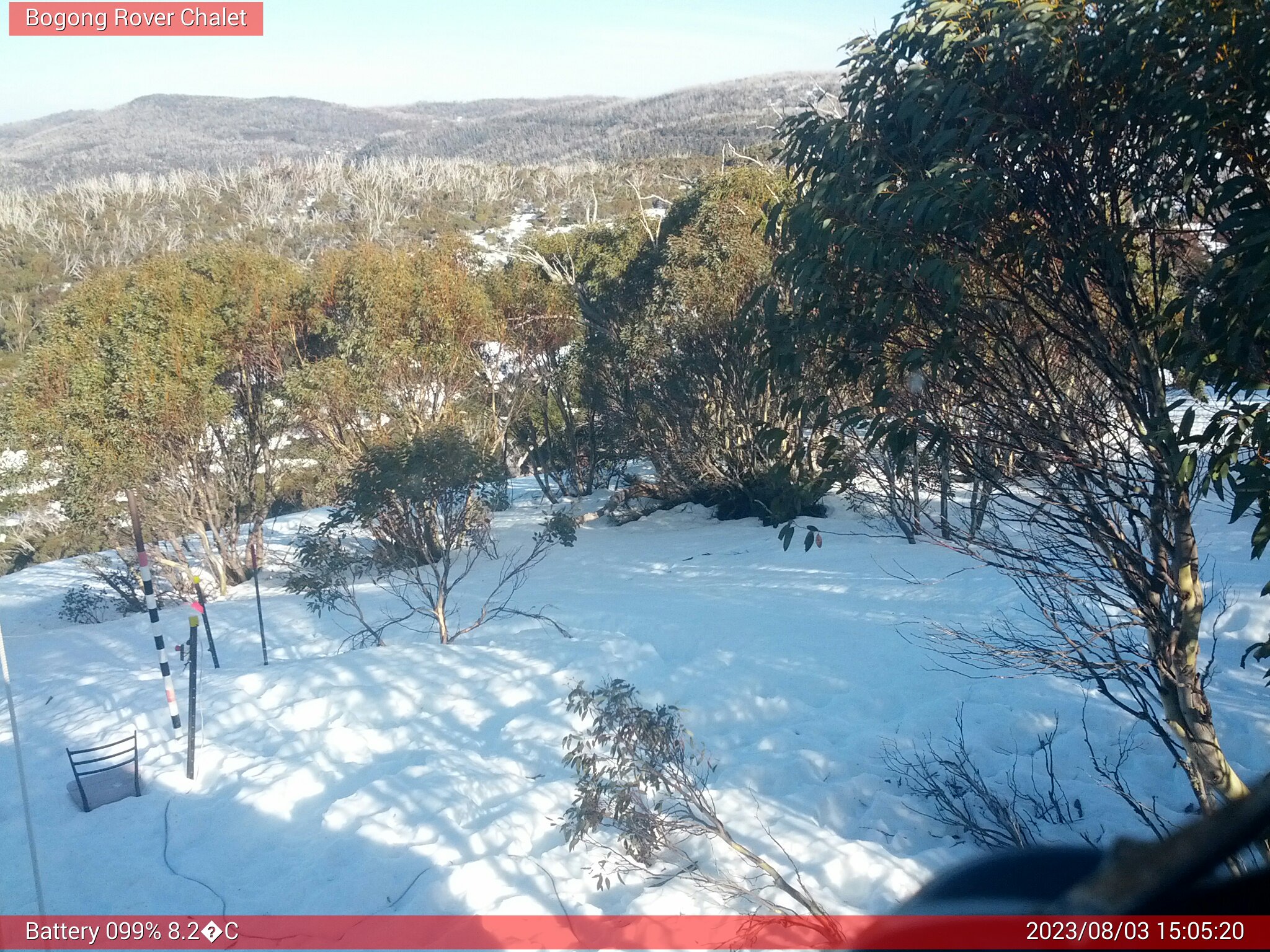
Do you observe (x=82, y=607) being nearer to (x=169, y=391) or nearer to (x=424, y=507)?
(x=169, y=391)

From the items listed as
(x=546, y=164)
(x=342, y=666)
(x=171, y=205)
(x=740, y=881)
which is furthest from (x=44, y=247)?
(x=740, y=881)

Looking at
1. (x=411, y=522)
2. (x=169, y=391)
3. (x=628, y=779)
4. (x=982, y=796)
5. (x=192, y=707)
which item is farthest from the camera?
(x=169, y=391)

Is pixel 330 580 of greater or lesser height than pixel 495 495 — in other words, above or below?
below

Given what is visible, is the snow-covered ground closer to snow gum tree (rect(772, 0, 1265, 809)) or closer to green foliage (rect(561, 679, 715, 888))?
green foliage (rect(561, 679, 715, 888))

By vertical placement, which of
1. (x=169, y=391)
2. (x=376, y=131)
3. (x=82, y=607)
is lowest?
(x=82, y=607)

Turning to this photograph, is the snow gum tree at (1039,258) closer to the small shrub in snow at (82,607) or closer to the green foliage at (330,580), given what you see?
the green foliage at (330,580)

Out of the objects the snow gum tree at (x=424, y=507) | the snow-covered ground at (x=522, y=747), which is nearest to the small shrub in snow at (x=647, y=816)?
the snow-covered ground at (x=522, y=747)

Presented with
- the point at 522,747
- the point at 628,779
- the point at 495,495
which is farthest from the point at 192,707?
the point at 495,495
